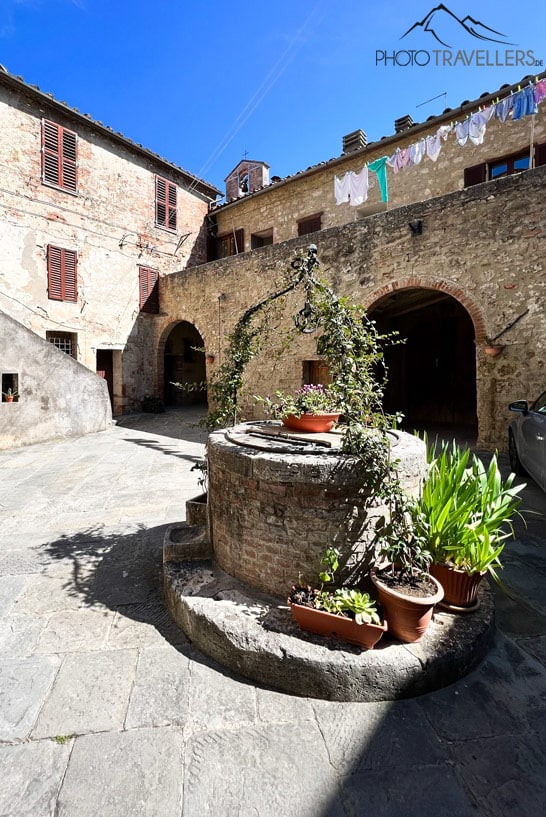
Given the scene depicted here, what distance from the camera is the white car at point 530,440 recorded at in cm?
441

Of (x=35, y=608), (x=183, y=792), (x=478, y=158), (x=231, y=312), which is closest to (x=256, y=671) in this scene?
(x=183, y=792)

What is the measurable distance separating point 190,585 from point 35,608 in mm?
1159

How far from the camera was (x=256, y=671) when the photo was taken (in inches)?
83.4

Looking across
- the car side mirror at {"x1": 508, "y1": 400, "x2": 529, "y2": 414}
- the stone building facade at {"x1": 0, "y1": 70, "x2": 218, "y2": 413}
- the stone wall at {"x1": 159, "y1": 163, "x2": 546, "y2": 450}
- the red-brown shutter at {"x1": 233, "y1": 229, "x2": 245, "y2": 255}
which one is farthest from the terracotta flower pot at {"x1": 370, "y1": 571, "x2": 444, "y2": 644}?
the red-brown shutter at {"x1": 233, "y1": 229, "x2": 245, "y2": 255}

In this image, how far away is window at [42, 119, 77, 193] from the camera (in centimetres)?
1165

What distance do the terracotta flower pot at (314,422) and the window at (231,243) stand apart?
45.2 ft

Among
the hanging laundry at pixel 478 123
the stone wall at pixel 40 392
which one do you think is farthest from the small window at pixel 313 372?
the hanging laundry at pixel 478 123

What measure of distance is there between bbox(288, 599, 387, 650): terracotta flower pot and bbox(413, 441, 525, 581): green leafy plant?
2.05ft

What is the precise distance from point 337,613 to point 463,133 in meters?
10.7

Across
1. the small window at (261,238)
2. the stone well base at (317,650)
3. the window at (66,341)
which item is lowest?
the stone well base at (317,650)

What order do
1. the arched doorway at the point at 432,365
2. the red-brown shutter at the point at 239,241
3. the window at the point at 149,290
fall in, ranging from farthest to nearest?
1. the red-brown shutter at the point at 239,241
2. the window at the point at 149,290
3. the arched doorway at the point at 432,365

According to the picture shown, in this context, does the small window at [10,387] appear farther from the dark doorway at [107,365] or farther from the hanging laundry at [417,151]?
the hanging laundry at [417,151]

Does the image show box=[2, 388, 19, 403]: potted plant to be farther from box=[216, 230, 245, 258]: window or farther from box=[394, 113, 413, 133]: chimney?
box=[394, 113, 413, 133]: chimney

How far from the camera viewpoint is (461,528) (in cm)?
254
